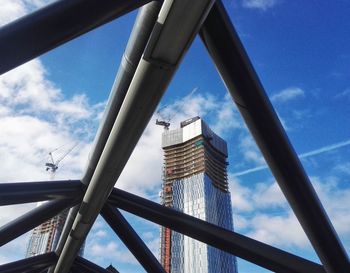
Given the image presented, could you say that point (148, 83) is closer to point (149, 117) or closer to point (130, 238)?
point (149, 117)

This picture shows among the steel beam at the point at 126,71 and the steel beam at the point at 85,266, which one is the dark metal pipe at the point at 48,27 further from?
the steel beam at the point at 85,266

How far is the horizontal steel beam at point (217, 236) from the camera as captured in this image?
30.3 ft

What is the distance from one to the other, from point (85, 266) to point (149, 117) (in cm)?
1330

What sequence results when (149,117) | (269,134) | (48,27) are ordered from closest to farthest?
1. (48,27)
2. (269,134)
3. (149,117)

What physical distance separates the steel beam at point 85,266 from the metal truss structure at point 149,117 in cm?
645

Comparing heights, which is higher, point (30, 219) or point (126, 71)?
point (126, 71)

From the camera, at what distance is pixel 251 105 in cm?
664

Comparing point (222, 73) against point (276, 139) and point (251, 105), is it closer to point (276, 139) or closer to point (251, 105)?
point (251, 105)

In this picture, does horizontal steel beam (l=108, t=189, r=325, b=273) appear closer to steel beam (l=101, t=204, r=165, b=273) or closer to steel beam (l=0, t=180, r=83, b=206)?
steel beam (l=101, t=204, r=165, b=273)

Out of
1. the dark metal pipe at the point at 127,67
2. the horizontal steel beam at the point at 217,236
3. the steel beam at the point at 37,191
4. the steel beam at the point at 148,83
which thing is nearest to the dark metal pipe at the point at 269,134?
the steel beam at the point at 148,83

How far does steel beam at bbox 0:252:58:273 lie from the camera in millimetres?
16578

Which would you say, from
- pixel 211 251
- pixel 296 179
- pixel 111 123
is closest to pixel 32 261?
pixel 111 123

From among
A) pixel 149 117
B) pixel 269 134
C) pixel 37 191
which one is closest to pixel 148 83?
pixel 149 117

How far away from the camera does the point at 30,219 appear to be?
11734mm
